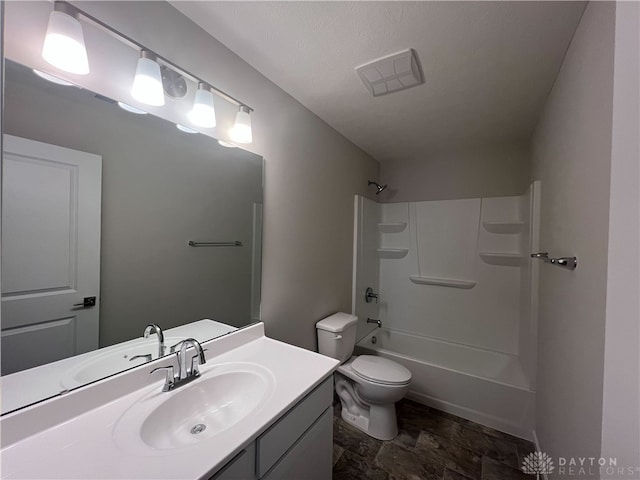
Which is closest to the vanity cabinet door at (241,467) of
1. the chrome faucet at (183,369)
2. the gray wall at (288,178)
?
the chrome faucet at (183,369)

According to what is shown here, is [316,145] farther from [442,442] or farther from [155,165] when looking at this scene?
[442,442]

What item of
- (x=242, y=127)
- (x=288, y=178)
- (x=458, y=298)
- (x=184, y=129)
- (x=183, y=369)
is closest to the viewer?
(x=183, y=369)

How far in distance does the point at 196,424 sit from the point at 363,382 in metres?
1.21

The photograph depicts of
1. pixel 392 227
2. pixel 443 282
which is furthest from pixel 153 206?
pixel 443 282

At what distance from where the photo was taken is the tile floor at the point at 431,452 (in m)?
1.57

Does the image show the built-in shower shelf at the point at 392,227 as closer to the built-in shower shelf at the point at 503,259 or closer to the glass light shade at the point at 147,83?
the built-in shower shelf at the point at 503,259

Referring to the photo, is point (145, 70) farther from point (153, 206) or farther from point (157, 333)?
point (157, 333)

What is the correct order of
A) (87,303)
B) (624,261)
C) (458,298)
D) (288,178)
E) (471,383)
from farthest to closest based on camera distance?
(458,298), (471,383), (288,178), (87,303), (624,261)

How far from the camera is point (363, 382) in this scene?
1.84 m

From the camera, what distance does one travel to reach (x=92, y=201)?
906 mm

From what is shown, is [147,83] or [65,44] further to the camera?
[147,83]

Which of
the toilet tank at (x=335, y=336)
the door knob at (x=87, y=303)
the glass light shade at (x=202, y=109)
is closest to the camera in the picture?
the door knob at (x=87, y=303)

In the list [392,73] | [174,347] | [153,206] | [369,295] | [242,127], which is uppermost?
[392,73]

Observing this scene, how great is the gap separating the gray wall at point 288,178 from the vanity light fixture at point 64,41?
0.09m
